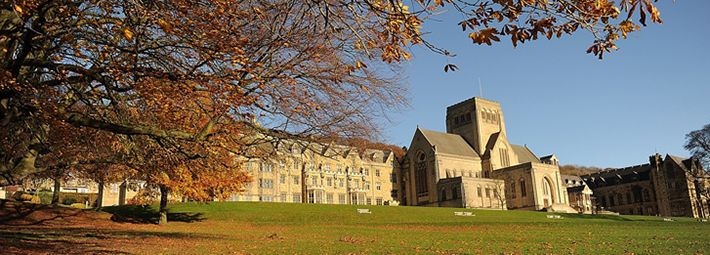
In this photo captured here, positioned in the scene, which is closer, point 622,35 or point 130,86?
point 622,35

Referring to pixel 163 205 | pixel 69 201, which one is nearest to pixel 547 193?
pixel 163 205

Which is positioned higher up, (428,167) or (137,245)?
(428,167)

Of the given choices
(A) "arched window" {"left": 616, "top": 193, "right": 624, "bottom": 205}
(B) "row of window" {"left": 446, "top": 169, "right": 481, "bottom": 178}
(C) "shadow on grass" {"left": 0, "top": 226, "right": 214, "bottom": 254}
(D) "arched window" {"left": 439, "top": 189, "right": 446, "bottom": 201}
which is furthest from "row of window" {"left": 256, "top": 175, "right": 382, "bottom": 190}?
(A) "arched window" {"left": 616, "top": 193, "right": 624, "bottom": 205}

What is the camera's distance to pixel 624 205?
97625 millimetres

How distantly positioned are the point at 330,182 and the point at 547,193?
3170 centimetres

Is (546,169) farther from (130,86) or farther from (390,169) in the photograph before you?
(130,86)

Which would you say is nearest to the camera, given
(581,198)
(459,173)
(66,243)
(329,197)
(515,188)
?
(66,243)

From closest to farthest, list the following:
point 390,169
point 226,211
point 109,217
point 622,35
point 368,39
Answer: point 622,35 → point 368,39 → point 109,217 → point 226,211 → point 390,169

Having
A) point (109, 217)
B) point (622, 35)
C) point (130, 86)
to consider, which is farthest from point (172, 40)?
point (109, 217)

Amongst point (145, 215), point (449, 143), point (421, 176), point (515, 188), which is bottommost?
point (145, 215)

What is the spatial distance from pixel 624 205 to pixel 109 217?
308 feet

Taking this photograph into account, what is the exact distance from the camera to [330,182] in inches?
2975

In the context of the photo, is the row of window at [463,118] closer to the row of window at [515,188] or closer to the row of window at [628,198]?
the row of window at [515,188]

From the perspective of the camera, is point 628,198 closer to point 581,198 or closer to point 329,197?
point 581,198
